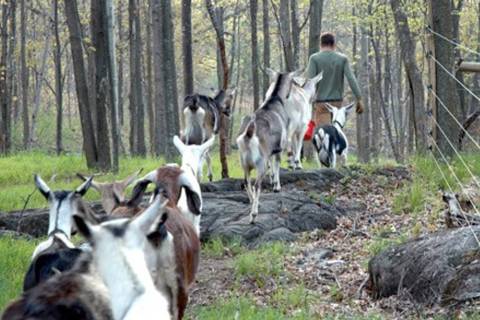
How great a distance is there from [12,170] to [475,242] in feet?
40.5

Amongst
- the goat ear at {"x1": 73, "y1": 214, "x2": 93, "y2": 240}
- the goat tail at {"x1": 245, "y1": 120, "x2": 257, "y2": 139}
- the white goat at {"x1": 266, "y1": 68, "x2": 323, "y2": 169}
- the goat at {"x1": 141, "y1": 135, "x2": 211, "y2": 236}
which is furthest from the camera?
the white goat at {"x1": 266, "y1": 68, "x2": 323, "y2": 169}

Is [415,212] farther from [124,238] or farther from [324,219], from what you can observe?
[124,238]

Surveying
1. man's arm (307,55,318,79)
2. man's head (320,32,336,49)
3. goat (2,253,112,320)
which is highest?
man's head (320,32,336,49)

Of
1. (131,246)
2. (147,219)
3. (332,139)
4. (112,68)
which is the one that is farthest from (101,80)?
(131,246)

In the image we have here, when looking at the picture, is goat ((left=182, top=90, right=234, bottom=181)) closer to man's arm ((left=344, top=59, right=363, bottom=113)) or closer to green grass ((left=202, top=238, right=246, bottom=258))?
man's arm ((left=344, top=59, right=363, bottom=113))

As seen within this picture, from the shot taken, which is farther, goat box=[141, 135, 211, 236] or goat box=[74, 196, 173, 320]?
goat box=[141, 135, 211, 236]

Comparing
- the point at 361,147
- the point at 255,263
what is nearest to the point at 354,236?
the point at 255,263

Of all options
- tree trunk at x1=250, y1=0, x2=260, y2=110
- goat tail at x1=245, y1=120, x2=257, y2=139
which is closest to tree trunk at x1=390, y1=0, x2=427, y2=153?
goat tail at x1=245, y1=120, x2=257, y2=139

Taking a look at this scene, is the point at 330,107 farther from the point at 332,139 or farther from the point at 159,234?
the point at 159,234

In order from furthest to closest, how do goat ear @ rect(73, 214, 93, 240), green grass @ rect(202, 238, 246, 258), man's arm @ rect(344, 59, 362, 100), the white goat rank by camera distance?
man's arm @ rect(344, 59, 362, 100) → the white goat → green grass @ rect(202, 238, 246, 258) → goat ear @ rect(73, 214, 93, 240)

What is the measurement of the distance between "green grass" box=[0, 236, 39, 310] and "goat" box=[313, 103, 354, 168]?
669 centimetres

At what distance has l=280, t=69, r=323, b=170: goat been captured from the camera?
535 inches

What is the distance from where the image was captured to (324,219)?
1152cm

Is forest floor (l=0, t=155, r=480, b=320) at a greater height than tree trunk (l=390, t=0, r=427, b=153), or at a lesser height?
lesser
